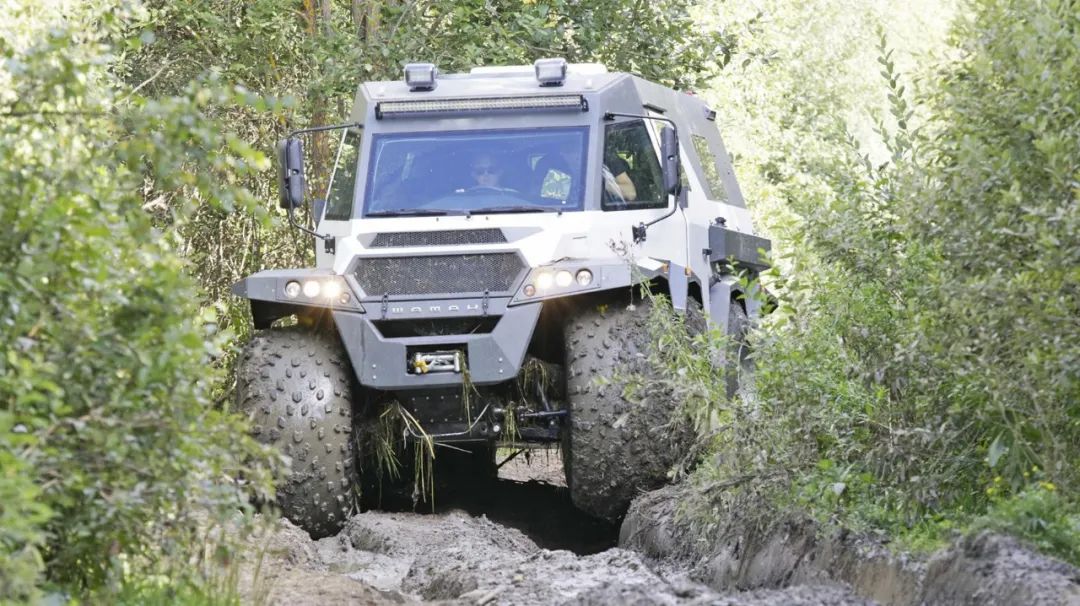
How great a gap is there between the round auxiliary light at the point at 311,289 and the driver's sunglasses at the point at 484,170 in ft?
4.34

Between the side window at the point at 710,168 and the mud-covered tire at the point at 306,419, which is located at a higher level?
the side window at the point at 710,168

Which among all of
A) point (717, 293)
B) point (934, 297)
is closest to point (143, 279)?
point (934, 297)

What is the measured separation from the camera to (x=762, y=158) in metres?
29.5

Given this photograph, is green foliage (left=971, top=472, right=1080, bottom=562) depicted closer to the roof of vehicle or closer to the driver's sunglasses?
the driver's sunglasses

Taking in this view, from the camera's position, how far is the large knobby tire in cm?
956

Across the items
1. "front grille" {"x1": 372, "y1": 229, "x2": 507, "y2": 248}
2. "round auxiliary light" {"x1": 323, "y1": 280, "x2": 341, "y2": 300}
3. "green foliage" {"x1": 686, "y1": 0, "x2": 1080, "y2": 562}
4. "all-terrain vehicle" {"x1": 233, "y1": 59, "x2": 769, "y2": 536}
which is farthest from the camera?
"front grille" {"x1": 372, "y1": 229, "x2": 507, "y2": 248}

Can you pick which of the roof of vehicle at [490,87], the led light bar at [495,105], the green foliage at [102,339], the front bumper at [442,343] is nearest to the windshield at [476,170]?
the led light bar at [495,105]

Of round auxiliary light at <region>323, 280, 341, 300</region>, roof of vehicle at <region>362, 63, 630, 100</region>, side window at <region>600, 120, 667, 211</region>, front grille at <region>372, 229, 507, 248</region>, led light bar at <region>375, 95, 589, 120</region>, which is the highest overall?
roof of vehicle at <region>362, 63, 630, 100</region>

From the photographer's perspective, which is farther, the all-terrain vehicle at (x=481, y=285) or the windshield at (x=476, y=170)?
the windshield at (x=476, y=170)

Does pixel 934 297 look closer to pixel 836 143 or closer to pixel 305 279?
pixel 836 143

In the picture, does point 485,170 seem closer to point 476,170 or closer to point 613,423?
point 476,170

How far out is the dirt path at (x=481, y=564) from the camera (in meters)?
6.58

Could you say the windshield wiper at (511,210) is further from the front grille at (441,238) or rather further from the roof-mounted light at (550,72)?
the roof-mounted light at (550,72)

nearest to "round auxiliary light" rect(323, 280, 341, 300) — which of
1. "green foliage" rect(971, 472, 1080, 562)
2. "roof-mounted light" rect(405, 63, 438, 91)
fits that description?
"roof-mounted light" rect(405, 63, 438, 91)
